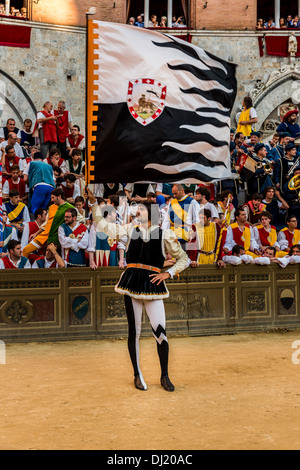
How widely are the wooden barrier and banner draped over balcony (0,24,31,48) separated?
11776 mm

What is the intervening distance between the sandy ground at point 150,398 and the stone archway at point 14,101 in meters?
11.1

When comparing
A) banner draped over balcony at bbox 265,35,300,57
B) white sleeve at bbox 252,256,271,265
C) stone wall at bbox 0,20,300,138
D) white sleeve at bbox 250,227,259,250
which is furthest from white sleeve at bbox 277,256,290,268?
banner draped over balcony at bbox 265,35,300,57

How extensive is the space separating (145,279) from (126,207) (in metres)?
4.68

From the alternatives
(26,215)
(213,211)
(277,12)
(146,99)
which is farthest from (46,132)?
(277,12)

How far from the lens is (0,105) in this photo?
18844mm

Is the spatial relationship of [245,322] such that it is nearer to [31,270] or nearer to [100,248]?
[100,248]

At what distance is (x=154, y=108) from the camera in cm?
822

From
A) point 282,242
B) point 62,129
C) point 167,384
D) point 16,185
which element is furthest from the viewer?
point 62,129

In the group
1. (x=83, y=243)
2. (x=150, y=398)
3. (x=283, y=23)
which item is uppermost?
(x=283, y=23)

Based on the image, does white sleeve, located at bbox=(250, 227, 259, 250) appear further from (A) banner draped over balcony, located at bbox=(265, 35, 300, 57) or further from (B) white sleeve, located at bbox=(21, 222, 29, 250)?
(A) banner draped over balcony, located at bbox=(265, 35, 300, 57)

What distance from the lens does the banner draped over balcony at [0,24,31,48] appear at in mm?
19203

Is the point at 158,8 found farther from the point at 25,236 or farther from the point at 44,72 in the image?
the point at 25,236

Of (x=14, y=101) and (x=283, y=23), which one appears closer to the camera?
(x=14, y=101)

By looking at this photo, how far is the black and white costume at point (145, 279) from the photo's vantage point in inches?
281
